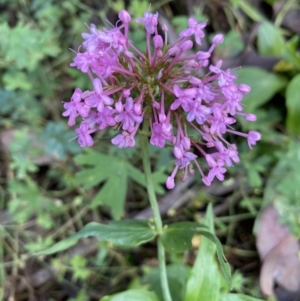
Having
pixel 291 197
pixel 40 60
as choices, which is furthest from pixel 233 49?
pixel 40 60

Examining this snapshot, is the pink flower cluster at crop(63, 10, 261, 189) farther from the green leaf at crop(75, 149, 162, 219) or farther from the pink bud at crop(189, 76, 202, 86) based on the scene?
the green leaf at crop(75, 149, 162, 219)

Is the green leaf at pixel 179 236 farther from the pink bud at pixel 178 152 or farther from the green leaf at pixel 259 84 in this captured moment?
the green leaf at pixel 259 84

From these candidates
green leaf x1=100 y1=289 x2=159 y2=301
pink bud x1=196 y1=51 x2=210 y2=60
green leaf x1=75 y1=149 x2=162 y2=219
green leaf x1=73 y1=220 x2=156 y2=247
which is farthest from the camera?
green leaf x1=75 y1=149 x2=162 y2=219

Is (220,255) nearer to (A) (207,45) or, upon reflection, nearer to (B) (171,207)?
(B) (171,207)

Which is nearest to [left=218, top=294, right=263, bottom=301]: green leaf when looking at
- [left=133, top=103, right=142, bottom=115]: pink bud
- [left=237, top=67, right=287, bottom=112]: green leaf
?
[left=133, top=103, right=142, bottom=115]: pink bud

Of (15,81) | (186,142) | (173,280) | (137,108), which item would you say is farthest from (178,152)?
(15,81)

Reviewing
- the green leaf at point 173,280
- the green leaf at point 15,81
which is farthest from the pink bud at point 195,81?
the green leaf at point 15,81

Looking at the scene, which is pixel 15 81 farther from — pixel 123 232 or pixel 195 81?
pixel 195 81
